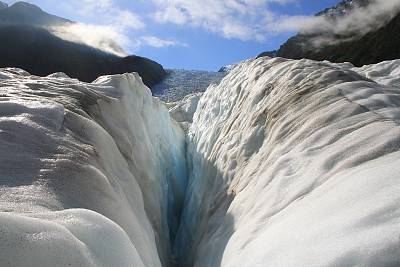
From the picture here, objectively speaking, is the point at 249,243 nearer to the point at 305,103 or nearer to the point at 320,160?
the point at 320,160

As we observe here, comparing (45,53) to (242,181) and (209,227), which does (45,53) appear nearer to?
(209,227)

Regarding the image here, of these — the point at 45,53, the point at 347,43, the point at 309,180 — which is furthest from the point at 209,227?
the point at 45,53

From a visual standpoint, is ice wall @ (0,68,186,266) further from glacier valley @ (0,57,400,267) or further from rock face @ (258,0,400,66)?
rock face @ (258,0,400,66)

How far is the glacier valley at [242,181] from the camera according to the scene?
1.34m

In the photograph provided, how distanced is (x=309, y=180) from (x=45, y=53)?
38898 millimetres

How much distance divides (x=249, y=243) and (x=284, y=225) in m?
0.43

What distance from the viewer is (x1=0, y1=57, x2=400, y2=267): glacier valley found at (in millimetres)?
1337

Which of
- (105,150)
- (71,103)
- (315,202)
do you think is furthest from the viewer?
(71,103)

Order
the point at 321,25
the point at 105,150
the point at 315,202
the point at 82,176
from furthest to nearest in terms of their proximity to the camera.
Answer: the point at 321,25, the point at 105,150, the point at 82,176, the point at 315,202

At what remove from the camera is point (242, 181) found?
342cm

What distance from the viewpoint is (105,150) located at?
9.44ft

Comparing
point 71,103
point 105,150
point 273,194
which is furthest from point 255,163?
point 71,103

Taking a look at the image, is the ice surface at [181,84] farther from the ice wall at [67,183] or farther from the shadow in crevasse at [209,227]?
the ice wall at [67,183]

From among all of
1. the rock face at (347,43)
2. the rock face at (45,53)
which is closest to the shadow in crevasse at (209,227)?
the rock face at (347,43)
